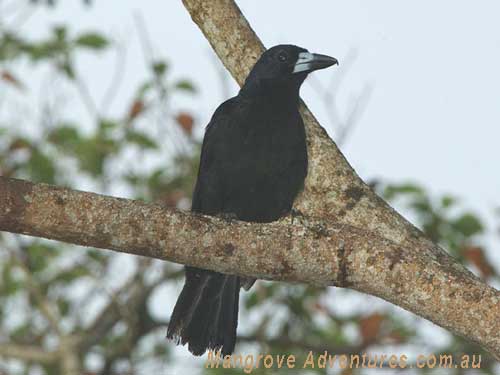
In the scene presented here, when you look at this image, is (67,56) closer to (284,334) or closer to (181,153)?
(181,153)

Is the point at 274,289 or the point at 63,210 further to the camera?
the point at 274,289

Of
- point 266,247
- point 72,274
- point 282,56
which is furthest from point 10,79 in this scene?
point 266,247

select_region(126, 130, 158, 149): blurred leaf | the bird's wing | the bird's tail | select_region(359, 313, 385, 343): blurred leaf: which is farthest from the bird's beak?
select_region(126, 130, 158, 149): blurred leaf

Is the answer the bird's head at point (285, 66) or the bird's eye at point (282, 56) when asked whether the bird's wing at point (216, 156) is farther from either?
the bird's eye at point (282, 56)

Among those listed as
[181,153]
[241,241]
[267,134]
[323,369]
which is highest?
[181,153]

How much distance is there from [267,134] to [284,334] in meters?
1.92

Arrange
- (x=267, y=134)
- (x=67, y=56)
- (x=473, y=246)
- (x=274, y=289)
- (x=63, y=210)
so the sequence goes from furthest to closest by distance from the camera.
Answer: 1. (x=67, y=56)
2. (x=274, y=289)
3. (x=473, y=246)
4. (x=267, y=134)
5. (x=63, y=210)

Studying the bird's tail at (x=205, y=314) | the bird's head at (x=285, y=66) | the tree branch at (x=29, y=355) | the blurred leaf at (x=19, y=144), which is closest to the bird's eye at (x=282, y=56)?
the bird's head at (x=285, y=66)

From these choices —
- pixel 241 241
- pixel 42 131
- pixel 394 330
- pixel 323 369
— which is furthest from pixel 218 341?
pixel 42 131

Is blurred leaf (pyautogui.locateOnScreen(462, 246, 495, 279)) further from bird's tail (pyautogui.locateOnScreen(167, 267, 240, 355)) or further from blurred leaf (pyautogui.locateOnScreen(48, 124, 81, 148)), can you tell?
blurred leaf (pyautogui.locateOnScreen(48, 124, 81, 148))

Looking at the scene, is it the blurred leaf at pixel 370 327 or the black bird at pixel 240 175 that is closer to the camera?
the black bird at pixel 240 175

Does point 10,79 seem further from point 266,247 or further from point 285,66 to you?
point 266,247

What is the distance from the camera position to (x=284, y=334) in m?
5.41

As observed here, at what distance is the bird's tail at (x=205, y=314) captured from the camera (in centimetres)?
385
